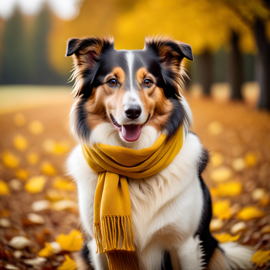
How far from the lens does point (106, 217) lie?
7.19ft

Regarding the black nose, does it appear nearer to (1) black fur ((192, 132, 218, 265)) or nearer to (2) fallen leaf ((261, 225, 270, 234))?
(1) black fur ((192, 132, 218, 265))

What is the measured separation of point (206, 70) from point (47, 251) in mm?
9598

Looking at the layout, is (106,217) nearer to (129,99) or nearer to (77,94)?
(129,99)

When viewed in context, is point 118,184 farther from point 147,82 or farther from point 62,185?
point 62,185

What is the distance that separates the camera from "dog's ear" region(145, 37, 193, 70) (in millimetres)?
2383

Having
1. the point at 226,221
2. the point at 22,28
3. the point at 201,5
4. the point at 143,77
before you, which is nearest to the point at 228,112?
the point at 201,5

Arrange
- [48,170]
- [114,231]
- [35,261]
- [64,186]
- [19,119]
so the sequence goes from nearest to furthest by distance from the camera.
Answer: [114,231]
[35,261]
[64,186]
[48,170]
[19,119]

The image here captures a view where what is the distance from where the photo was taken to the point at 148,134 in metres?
2.38

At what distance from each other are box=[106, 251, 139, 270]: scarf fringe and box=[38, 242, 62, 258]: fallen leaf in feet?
3.55

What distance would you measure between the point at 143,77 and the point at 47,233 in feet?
8.27

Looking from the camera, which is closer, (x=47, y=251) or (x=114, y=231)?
(x=114, y=231)

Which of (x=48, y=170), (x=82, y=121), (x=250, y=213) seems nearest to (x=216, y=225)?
(x=250, y=213)

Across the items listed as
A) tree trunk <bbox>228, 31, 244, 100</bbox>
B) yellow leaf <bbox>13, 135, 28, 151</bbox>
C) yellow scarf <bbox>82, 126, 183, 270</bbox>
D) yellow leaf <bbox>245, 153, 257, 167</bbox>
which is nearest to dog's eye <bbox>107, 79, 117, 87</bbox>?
yellow scarf <bbox>82, 126, 183, 270</bbox>

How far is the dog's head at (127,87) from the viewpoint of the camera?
7.34 feet
